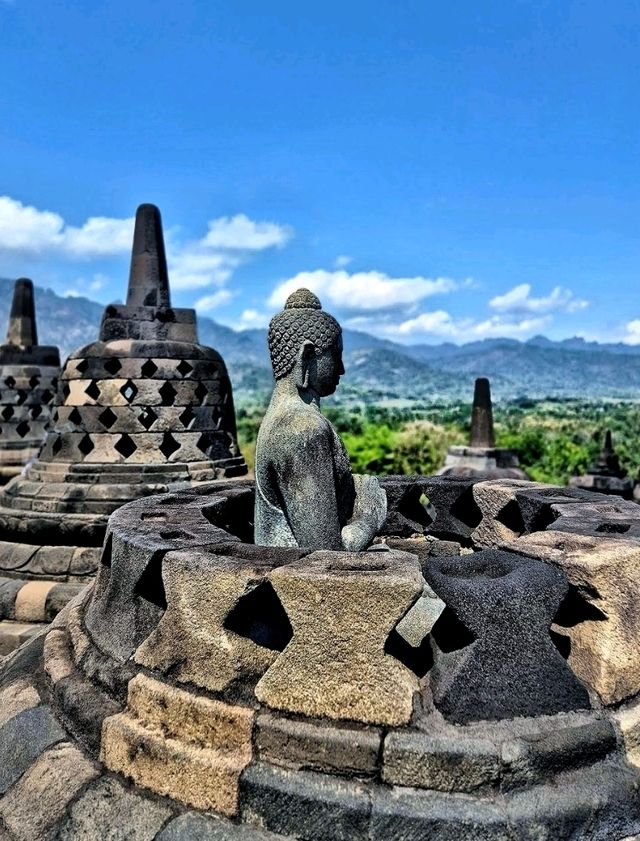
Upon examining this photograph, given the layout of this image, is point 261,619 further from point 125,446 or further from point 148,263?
point 148,263

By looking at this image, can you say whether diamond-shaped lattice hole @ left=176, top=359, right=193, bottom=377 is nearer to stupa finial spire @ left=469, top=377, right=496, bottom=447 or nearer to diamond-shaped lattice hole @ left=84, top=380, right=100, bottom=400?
diamond-shaped lattice hole @ left=84, top=380, right=100, bottom=400

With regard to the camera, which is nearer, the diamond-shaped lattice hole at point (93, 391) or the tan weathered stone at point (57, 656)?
the tan weathered stone at point (57, 656)

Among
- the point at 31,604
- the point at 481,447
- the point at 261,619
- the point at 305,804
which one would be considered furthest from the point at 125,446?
the point at 481,447

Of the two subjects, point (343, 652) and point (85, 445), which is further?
point (85, 445)

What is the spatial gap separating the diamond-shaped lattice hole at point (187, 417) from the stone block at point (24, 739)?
348cm

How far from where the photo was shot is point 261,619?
7.73 ft

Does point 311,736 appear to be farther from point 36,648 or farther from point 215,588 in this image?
point 36,648

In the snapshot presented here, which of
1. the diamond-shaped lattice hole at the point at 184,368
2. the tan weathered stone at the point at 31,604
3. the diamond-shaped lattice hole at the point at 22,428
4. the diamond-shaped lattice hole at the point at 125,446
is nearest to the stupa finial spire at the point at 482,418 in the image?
the diamond-shaped lattice hole at the point at 22,428

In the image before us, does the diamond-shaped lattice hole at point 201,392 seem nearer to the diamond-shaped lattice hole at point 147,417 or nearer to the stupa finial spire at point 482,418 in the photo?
the diamond-shaped lattice hole at point 147,417

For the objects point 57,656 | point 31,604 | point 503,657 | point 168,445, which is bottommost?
point 31,604

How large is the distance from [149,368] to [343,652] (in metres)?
4.17

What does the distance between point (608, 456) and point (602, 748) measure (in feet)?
47.4

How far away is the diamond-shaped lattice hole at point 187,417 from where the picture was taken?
589cm

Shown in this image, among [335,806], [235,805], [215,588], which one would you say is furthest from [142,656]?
[335,806]
